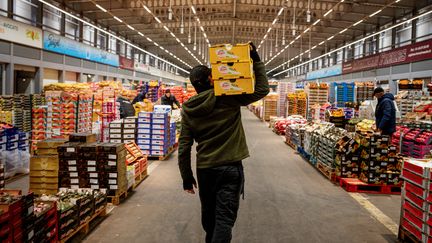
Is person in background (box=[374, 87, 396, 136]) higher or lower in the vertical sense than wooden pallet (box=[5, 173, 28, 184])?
higher

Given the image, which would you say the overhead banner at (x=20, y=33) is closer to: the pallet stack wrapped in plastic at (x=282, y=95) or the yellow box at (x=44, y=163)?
the yellow box at (x=44, y=163)

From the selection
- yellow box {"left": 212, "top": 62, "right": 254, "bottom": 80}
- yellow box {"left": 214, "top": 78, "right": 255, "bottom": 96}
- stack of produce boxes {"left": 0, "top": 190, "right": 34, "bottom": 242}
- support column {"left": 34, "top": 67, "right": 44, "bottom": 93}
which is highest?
support column {"left": 34, "top": 67, "right": 44, "bottom": 93}

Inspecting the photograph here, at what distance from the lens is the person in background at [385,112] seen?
8586 millimetres

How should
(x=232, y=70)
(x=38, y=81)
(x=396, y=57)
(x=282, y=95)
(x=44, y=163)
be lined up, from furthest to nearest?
1. (x=282, y=95)
2. (x=396, y=57)
3. (x=38, y=81)
4. (x=44, y=163)
5. (x=232, y=70)

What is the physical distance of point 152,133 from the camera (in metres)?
11.0

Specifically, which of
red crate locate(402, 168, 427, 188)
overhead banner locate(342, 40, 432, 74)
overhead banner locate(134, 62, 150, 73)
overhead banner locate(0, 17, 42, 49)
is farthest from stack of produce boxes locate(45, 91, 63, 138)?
overhead banner locate(134, 62, 150, 73)

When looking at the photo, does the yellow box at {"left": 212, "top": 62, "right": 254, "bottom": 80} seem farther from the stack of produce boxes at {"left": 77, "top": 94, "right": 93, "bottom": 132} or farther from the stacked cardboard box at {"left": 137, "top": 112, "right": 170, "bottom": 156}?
the stack of produce boxes at {"left": 77, "top": 94, "right": 93, "bottom": 132}

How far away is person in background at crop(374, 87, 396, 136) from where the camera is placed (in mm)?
8586

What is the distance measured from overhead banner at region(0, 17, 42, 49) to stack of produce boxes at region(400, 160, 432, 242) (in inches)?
651

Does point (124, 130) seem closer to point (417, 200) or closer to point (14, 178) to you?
point (14, 178)

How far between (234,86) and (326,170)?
6.22m

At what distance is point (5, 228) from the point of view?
3363 mm

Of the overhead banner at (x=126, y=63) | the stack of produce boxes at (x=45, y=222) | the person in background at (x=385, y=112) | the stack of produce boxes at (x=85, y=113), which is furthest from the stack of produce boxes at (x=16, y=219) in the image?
the overhead banner at (x=126, y=63)

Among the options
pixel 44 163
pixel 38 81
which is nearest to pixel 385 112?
pixel 44 163
